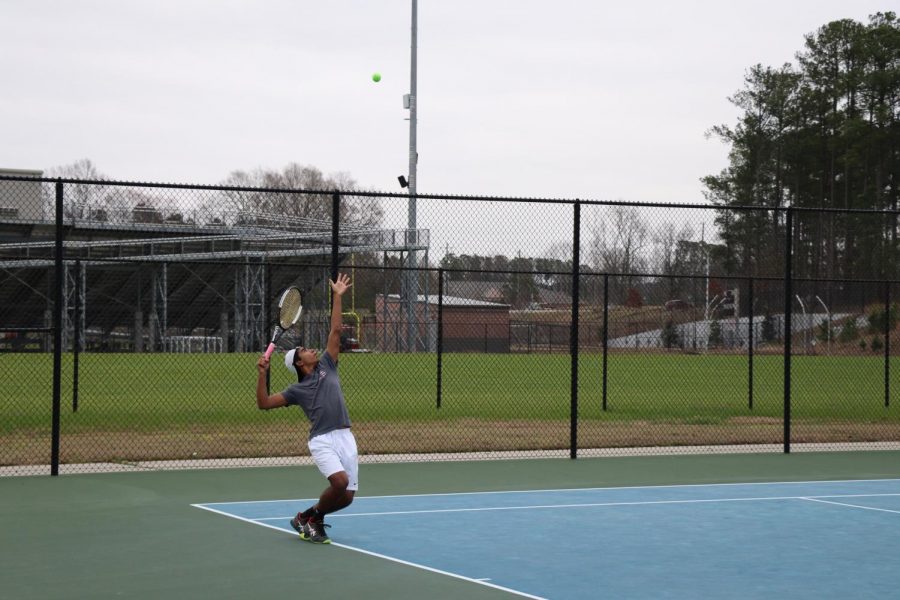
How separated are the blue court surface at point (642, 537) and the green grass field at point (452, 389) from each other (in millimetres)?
7482

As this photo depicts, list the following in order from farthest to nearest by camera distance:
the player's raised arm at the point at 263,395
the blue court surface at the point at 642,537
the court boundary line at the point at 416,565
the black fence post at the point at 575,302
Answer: the black fence post at the point at 575,302 < the player's raised arm at the point at 263,395 < the blue court surface at the point at 642,537 < the court boundary line at the point at 416,565

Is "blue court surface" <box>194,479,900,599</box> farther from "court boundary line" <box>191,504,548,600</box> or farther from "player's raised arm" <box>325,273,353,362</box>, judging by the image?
"player's raised arm" <box>325,273,353,362</box>

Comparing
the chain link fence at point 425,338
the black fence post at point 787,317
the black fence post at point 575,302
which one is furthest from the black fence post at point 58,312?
the black fence post at point 787,317

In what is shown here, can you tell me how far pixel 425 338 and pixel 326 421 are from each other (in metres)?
26.3

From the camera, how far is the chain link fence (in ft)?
50.2

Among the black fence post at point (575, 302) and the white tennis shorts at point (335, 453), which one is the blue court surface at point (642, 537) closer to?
the white tennis shorts at point (335, 453)

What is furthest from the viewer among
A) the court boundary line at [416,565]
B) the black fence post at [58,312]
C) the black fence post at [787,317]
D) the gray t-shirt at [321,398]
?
the black fence post at [787,317]

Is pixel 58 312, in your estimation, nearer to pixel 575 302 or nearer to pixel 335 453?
pixel 335 453

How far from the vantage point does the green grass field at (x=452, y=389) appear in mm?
19547

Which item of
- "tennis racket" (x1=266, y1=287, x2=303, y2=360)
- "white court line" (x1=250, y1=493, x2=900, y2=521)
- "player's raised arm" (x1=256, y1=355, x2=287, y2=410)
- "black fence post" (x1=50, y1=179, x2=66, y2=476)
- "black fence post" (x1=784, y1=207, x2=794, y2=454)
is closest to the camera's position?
"player's raised arm" (x1=256, y1=355, x2=287, y2=410)

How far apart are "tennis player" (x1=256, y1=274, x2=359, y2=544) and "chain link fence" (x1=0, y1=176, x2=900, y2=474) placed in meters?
3.88

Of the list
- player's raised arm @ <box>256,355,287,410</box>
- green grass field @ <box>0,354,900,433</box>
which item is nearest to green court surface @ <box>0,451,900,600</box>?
player's raised arm @ <box>256,355,287,410</box>

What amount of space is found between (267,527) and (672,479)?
514 centimetres

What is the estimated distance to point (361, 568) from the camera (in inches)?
311
